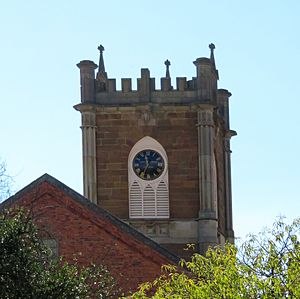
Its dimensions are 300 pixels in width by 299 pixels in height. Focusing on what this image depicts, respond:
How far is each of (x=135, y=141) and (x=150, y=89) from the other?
191cm

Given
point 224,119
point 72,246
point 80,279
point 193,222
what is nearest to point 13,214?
point 80,279

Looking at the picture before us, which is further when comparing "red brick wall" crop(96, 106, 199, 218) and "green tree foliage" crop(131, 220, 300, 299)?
"red brick wall" crop(96, 106, 199, 218)

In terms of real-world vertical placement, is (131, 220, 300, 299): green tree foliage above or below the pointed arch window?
below

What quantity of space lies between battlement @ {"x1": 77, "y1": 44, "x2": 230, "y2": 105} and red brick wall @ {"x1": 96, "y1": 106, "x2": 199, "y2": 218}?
458 millimetres

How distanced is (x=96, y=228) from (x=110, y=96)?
15263 millimetres

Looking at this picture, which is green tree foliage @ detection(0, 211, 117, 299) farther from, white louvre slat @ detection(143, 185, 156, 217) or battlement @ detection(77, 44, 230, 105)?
battlement @ detection(77, 44, 230, 105)

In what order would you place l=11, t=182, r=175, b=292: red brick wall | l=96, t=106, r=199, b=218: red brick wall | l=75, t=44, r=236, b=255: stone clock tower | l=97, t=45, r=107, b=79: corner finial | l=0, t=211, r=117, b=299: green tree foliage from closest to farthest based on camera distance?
l=0, t=211, r=117, b=299: green tree foliage, l=11, t=182, r=175, b=292: red brick wall, l=75, t=44, r=236, b=255: stone clock tower, l=96, t=106, r=199, b=218: red brick wall, l=97, t=45, r=107, b=79: corner finial

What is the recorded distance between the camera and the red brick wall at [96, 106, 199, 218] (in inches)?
2114

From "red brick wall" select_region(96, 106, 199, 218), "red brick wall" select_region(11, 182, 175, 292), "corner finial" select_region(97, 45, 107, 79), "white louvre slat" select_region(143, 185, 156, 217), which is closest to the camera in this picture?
"red brick wall" select_region(11, 182, 175, 292)

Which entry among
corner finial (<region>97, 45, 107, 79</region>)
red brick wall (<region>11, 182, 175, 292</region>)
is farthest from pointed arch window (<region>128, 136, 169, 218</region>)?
red brick wall (<region>11, 182, 175, 292</region>)

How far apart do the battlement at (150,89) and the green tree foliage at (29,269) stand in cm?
2557

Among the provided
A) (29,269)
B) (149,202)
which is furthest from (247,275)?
(149,202)

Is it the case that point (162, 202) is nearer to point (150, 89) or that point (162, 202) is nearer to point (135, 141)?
point (135, 141)

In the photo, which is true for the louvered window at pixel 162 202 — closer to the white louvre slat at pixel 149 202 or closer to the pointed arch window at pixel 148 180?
the pointed arch window at pixel 148 180
